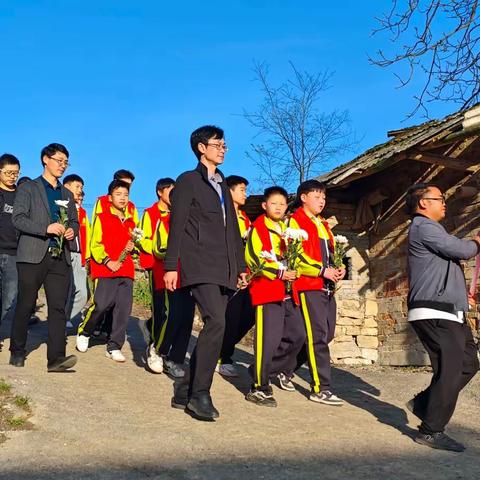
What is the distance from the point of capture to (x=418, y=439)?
13.7 feet

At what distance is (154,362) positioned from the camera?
6195 millimetres

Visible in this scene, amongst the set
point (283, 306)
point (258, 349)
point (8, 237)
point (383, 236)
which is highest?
point (383, 236)

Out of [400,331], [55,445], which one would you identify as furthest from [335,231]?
[55,445]

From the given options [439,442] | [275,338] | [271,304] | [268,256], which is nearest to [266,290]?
[271,304]

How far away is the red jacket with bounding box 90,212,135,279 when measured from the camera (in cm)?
659

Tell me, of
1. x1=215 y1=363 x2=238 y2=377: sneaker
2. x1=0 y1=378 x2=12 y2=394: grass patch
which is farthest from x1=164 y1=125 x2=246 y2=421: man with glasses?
x1=215 y1=363 x2=238 y2=377: sneaker

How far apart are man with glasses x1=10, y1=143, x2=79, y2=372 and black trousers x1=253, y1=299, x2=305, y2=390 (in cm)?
166

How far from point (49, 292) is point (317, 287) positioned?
7.81ft

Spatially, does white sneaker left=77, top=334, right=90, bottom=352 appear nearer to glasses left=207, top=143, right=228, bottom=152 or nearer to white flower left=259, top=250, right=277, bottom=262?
white flower left=259, top=250, right=277, bottom=262

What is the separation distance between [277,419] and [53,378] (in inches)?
78.4

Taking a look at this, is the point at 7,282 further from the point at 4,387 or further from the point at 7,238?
the point at 4,387

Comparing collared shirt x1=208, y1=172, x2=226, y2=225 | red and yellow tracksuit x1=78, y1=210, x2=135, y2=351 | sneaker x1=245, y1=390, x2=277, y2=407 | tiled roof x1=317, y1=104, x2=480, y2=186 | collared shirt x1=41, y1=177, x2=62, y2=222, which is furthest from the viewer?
tiled roof x1=317, y1=104, x2=480, y2=186

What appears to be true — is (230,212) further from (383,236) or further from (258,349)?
(383,236)

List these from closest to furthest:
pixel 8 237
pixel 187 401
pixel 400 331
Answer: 1. pixel 187 401
2. pixel 8 237
3. pixel 400 331
